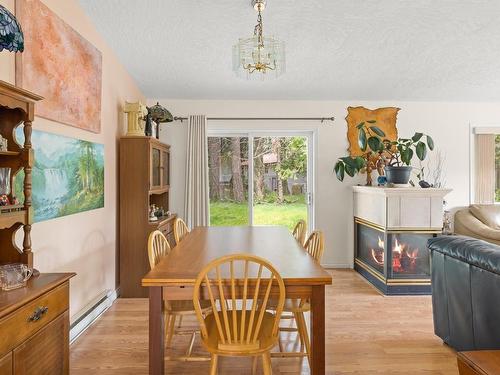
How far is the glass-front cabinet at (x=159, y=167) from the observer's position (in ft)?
13.5

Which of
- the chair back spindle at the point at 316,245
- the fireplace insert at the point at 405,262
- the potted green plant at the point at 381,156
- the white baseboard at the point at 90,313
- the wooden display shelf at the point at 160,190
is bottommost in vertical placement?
the white baseboard at the point at 90,313

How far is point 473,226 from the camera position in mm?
4785

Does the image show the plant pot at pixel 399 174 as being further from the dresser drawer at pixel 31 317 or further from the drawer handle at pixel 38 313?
the drawer handle at pixel 38 313

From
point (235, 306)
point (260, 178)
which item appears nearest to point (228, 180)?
point (260, 178)

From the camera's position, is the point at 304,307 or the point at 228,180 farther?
the point at 228,180

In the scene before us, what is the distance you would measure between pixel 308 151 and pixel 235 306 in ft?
12.3

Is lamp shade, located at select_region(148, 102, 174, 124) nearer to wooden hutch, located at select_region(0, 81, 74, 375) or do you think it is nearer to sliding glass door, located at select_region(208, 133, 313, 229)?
sliding glass door, located at select_region(208, 133, 313, 229)

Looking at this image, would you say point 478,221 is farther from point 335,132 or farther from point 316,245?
point 316,245

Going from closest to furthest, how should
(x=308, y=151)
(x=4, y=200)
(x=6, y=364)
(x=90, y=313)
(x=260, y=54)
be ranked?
1. (x=6, y=364)
2. (x=4, y=200)
3. (x=260, y=54)
4. (x=90, y=313)
5. (x=308, y=151)

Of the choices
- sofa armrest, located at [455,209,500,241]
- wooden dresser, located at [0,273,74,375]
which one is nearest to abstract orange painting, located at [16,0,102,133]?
wooden dresser, located at [0,273,74,375]

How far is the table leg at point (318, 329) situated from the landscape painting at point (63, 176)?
1911 millimetres

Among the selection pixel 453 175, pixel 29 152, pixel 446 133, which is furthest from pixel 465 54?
pixel 29 152

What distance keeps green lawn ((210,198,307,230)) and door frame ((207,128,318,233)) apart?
0.29ft

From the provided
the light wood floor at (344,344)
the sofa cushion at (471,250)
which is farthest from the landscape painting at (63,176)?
the sofa cushion at (471,250)
